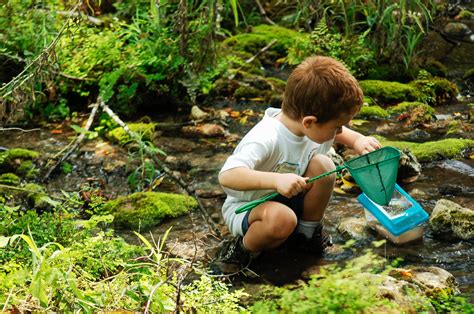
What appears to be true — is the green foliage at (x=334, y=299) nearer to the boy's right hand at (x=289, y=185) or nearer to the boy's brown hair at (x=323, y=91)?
the boy's right hand at (x=289, y=185)

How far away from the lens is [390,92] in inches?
267

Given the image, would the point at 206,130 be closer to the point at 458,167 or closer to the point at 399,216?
the point at 458,167

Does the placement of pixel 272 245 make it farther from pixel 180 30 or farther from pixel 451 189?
pixel 180 30

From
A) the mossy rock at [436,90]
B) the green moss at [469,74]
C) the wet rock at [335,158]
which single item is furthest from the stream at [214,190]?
the green moss at [469,74]

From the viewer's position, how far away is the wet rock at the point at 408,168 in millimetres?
4602

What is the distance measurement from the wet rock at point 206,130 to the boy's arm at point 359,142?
8.05 feet

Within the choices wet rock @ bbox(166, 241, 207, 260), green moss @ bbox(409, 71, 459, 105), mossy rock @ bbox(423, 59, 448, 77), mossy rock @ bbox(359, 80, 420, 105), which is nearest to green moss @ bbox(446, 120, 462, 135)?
green moss @ bbox(409, 71, 459, 105)

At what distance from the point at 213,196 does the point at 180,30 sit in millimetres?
1835

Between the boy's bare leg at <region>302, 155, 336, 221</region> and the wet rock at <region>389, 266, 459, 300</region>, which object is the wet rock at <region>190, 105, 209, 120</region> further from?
the wet rock at <region>389, 266, 459, 300</region>

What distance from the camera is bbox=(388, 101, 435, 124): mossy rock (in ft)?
19.9

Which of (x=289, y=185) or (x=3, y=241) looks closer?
(x=3, y=241)

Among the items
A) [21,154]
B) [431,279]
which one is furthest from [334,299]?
[21,154]

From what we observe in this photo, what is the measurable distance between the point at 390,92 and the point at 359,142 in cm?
336

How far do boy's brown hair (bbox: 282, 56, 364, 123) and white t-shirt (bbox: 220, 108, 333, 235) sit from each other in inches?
6.7
